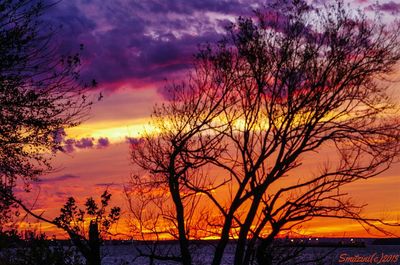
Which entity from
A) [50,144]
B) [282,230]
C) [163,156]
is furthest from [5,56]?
[282,230]

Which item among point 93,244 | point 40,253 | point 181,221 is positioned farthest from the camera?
point 181,221

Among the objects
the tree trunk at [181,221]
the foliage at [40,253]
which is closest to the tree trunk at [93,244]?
the foliage at [40,253]

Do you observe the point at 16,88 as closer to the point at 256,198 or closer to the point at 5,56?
the point at 5,56

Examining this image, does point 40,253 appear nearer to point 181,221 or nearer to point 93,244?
point 93,244

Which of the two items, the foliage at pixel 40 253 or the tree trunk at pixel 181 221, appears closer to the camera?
the foliage at pixel 40 253

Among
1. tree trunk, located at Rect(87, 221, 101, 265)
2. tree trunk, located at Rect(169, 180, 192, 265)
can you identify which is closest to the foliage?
tree trunk, located at Rect(87, 221, 101, 265)

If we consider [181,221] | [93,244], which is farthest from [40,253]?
[181,221]

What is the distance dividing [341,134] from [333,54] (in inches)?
101

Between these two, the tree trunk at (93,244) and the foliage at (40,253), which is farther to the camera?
the foliage at (40,253)

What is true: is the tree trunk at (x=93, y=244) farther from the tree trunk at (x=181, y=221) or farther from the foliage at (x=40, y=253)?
the tree trunk at (x=181, y=221)

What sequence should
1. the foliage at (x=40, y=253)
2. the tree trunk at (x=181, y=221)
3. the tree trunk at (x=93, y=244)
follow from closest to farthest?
the tree trunk at (x=93, y=244) < the foliage at (x=40, y=253) < the tree trunk at (x=181, y=221)

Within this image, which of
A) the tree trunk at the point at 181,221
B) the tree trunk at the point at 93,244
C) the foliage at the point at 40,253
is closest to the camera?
the tree trunk at the point at 93,244

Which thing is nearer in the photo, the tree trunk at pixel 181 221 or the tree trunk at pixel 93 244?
the tree trunk at pixel 93 244

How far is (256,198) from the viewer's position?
1978cm
